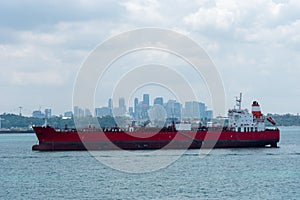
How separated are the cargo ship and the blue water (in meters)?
6.68

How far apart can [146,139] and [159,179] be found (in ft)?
87.5

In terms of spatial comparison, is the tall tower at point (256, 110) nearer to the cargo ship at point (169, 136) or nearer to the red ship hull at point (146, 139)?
the cargo ship at point (169, 136)

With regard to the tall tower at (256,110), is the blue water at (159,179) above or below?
below

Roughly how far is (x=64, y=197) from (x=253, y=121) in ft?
139

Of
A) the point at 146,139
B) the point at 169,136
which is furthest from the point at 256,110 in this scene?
the point at 146,139

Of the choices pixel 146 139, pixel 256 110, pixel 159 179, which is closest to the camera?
pixel 159 179

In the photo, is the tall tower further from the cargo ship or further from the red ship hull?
the red ship hull

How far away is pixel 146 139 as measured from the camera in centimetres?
7338

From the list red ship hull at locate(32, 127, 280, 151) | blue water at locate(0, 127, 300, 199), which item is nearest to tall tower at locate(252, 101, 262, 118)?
red ship hull at locate(32, 127, 280, 151)

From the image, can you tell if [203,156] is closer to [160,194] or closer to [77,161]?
[77,161]

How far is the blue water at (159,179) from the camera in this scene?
1569 inches

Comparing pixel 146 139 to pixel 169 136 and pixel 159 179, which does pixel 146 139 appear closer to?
pixel 169 136

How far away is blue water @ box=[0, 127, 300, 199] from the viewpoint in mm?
39844

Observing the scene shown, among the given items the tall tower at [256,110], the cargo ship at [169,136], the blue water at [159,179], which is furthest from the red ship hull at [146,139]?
the blue water at [159,179]
